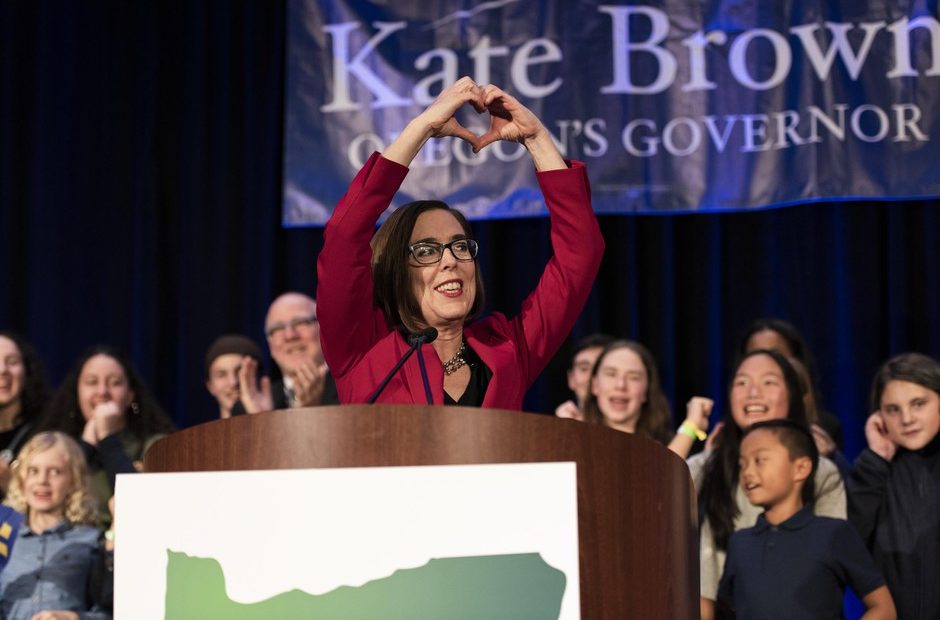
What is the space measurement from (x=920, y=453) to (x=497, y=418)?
2.48m

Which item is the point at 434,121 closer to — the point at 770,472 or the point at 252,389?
the point at 770,472

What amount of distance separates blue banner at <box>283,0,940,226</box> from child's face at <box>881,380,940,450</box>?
1156 mm

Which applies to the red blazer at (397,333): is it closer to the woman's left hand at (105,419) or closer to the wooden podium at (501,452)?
the wooden podium at (501,452)

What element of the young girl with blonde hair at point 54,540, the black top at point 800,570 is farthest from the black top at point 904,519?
the young girl with blonde hair at point 54,540

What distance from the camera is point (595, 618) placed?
1.40 metres

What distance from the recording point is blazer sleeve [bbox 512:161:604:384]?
2.16 metres

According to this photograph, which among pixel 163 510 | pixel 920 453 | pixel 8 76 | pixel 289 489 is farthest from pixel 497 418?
pixel 8 76

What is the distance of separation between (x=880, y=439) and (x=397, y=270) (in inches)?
83.0

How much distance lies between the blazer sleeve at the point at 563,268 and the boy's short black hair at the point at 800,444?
55.0 inches

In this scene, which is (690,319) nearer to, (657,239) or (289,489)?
(657,239)

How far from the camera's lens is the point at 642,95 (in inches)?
190

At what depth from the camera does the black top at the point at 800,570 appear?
3.07m

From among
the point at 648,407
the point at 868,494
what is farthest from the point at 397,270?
the point at 648,407

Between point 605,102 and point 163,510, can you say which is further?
point 605,102
